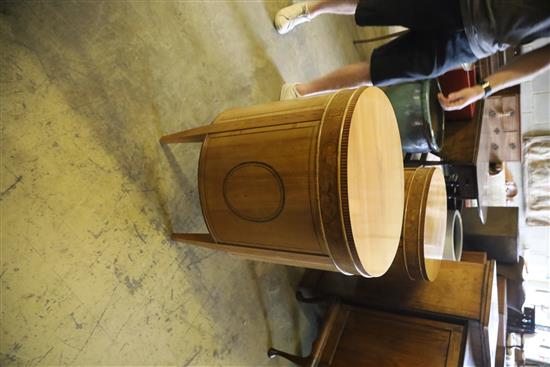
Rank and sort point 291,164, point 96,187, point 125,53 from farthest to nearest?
1. point 125,53
2. point 96,187
3. point 291,164

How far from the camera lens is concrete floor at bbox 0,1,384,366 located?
1079mm

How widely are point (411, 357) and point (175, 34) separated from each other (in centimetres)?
178

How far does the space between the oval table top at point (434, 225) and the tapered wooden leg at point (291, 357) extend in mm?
702

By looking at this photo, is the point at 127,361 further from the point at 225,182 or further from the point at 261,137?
the point at 261,137

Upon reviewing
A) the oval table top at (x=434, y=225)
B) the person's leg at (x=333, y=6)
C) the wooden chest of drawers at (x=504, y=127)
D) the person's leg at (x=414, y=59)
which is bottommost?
the wooden chest of drawers at (x=504, y=127)

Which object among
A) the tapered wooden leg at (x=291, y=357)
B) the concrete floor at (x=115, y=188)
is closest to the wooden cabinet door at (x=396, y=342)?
the tapered wooden leg at (x=291, y=357)

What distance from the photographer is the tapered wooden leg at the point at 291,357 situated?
1811 mm

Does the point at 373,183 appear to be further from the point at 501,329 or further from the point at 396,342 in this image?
the point at 501,329

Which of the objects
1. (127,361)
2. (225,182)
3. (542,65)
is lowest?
(127,361)

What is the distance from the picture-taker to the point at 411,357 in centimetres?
174

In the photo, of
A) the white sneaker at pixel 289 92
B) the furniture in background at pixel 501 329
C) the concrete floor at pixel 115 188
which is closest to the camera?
the concrete floor at pixel 115 188

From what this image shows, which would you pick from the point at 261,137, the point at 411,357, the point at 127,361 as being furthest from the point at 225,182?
the point at 411,357

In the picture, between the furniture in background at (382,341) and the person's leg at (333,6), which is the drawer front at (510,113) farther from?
the furniture in background at (382,341)

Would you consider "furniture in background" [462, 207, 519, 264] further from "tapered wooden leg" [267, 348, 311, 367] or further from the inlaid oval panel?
the inlaid oval panel
